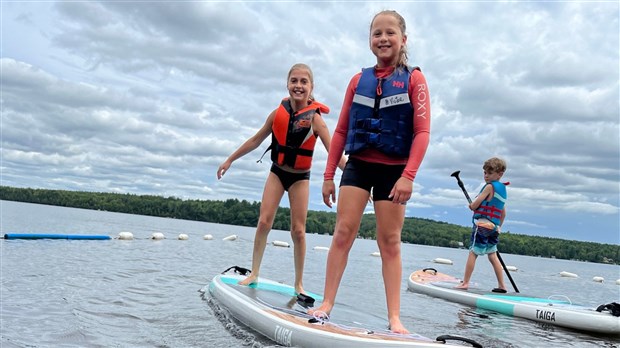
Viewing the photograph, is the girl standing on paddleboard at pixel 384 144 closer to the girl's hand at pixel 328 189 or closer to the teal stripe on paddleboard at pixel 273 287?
the girl's hand at pixel 328 189

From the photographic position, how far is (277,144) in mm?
6457

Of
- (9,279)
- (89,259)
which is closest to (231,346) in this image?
(9,279)

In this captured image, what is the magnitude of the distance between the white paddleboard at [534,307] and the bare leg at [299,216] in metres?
4.34

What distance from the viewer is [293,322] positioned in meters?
4.35

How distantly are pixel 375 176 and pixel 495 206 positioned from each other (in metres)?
6.20

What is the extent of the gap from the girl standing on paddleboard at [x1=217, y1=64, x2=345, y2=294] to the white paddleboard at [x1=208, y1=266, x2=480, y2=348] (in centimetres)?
66

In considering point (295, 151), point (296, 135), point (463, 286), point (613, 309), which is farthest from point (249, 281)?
point (463, 286)

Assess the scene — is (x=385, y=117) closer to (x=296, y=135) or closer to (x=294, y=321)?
(x=294, y=321)

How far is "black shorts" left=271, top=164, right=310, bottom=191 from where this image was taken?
644 centimetres

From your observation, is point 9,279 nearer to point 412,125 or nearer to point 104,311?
point 104,311

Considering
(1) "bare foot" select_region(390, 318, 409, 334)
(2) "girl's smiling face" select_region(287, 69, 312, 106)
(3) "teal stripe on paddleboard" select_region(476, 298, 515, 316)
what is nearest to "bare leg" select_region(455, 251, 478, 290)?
(3) "teal stripe on paddleboard" select_region(476, 298, 515, 316)

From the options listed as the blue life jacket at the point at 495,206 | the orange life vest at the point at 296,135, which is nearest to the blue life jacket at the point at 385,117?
the orange life vest at the point at 296,135

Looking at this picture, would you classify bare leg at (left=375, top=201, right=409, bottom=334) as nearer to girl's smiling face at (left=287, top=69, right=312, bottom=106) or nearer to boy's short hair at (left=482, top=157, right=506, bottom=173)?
girl's smiling face at (left=287, top=69, right=312, bottom=106)

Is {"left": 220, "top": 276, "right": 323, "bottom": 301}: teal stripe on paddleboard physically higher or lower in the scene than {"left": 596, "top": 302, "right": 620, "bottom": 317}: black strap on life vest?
lower
